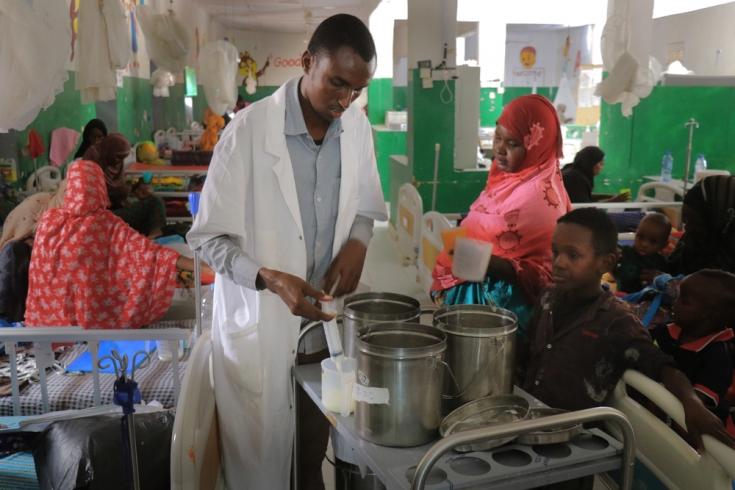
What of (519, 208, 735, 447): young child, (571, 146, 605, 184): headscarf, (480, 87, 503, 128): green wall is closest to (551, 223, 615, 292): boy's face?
(519, 208, 735, 447): young child

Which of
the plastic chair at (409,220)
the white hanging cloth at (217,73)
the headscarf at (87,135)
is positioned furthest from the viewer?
the white hanging cloth at (217,73)

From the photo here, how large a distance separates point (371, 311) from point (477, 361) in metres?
0.38

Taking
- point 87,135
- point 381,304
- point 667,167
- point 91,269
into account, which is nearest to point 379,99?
point 667,167

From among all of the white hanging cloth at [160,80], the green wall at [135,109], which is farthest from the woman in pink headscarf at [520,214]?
the white hanging cloth at [160,80]

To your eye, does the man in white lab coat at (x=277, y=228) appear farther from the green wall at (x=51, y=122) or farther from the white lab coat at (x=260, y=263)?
the green wall at (x=51, y=122)

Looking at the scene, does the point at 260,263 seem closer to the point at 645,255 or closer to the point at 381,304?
the point at 381,304

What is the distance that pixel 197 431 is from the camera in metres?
1.89

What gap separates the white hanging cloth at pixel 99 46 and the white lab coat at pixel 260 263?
3.10 meters

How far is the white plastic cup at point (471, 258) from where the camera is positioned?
229 cm

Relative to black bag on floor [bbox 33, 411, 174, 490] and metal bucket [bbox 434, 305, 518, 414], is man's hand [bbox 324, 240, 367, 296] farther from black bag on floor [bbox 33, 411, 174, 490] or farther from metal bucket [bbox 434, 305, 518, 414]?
black bag on floor [bbox 33, 411, 174, 490]

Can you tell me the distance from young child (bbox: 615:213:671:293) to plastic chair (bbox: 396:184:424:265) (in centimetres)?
186

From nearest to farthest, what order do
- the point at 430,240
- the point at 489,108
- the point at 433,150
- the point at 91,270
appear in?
1. the point at 91,270
2. the point at 430,240
3. the point at 433,150
4. the point at 489,108

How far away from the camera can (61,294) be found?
3131 mm

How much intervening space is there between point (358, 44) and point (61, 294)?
210cm
